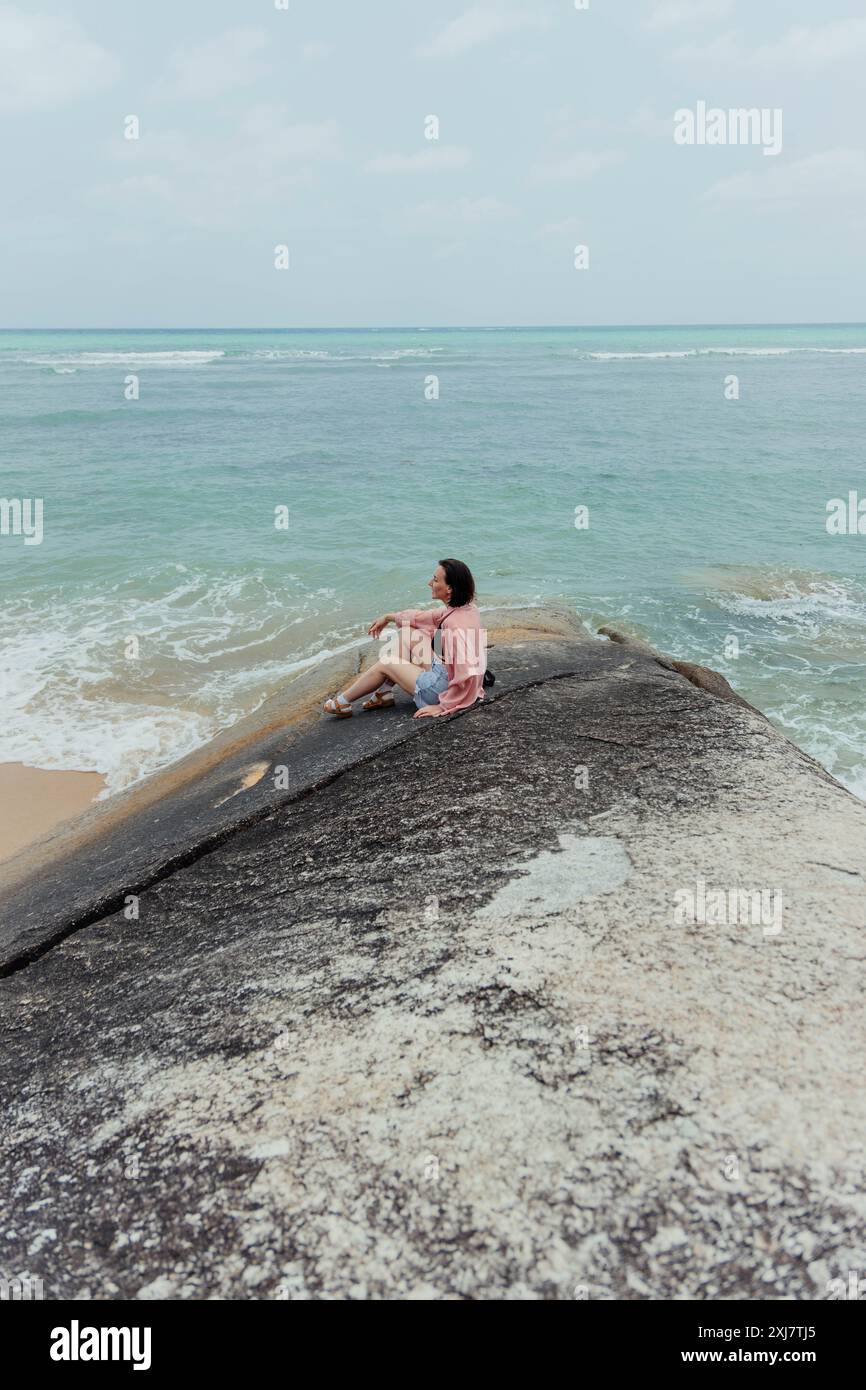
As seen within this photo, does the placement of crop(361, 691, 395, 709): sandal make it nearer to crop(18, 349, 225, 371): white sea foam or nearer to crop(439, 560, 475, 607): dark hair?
crop(439, 560, 475, 607): dark hair

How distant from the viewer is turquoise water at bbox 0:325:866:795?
33.8ft

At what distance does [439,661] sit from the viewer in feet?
20.9

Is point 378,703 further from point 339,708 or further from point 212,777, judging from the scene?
point 212,777

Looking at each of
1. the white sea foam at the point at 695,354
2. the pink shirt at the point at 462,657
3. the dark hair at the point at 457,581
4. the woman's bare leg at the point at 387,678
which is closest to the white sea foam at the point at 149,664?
the woman's bare leg at the point at 387,678

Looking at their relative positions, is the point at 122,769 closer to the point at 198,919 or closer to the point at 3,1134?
the point at 198,919

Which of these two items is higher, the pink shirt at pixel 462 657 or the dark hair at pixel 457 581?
the dark hair at pixel 457 581

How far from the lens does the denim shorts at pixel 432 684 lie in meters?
6.26

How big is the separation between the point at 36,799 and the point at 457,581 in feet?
15.1

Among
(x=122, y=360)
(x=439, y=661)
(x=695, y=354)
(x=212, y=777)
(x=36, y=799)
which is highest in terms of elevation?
(x=695, y=354)

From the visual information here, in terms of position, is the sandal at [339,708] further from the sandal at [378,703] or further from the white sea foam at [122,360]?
the white sea foam at [122,360]

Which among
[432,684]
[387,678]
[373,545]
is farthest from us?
[373,545]

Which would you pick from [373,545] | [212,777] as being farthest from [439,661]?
[373,545]

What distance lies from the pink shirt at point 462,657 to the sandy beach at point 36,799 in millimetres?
3667
